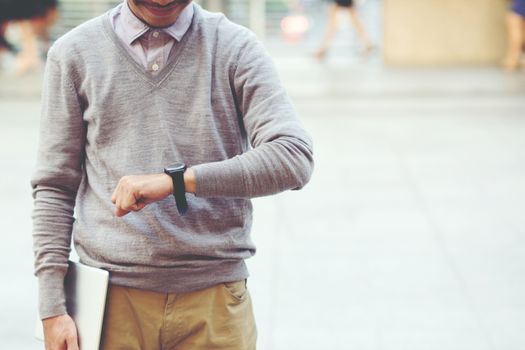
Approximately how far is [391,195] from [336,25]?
6.64 metres

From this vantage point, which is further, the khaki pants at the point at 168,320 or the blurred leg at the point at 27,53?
the blurred leg at the point at 27,53

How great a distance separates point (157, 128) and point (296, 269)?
329 centimetres

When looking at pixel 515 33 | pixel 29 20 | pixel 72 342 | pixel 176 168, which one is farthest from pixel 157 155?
pixel 29 20

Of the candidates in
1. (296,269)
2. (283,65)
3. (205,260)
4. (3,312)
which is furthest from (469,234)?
(283,65)

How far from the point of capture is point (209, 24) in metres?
1.82

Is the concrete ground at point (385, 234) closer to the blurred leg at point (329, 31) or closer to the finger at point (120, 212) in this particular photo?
the finger at point (120, 212)

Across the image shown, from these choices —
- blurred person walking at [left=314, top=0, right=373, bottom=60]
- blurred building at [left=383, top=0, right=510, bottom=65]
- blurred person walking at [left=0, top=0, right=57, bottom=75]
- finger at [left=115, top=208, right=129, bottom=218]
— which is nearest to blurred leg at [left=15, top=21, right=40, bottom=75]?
blurred person walking at [left=0, top=0, right=57, bottom=75]

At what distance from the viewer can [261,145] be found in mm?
1691

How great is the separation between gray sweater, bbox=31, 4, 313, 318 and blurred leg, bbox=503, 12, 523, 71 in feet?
32.1

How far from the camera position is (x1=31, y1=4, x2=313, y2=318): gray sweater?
175 cm

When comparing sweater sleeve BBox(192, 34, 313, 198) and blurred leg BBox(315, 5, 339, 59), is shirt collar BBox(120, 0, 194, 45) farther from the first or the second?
blurred leg BBox(315, 5, 339, 59)

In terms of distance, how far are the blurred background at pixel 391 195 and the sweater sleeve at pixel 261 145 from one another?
2.44m

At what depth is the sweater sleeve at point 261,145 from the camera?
1651mm

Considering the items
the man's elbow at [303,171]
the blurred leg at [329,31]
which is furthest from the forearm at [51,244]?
the blurred leg at [329,31]
